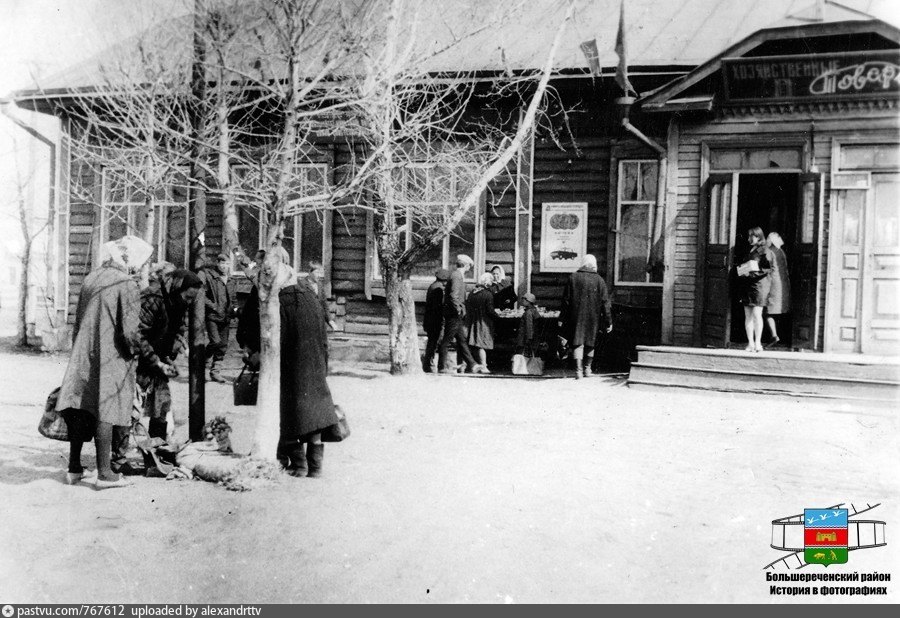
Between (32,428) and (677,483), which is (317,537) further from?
(32,428)

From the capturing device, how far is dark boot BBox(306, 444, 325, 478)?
5.94 m

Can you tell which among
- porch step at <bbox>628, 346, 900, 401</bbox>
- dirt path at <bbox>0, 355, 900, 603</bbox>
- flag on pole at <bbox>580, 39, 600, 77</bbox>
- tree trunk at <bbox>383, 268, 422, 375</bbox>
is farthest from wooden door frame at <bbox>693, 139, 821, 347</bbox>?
tree trunk at <bbox>383, 268, 422, 375</bbox>

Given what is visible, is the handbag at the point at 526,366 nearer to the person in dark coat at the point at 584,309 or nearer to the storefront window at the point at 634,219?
the person in dark coat at the point at 584,309

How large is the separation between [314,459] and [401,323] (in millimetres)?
5308

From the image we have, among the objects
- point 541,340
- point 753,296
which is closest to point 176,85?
point 541,340

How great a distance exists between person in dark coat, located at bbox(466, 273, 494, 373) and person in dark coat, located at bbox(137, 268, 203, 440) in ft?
19.2

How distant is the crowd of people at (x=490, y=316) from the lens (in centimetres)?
1089

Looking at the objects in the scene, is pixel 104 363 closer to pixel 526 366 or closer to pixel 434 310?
pixel 434 310

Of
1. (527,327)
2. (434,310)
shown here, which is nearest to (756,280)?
(527,327)

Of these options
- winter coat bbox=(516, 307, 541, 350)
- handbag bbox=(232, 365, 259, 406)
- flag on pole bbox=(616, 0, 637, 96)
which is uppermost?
flag on pole bbox=(616, 0, 637, 96)

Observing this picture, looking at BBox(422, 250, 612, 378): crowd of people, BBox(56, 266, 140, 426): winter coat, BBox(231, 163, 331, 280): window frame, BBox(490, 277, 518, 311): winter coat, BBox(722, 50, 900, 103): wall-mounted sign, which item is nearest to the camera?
BBox(56, 266, 140, 426): winter coat

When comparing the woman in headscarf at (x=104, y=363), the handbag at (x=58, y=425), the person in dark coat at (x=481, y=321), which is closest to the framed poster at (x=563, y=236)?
the person in dark coat at (x=481, y=321)

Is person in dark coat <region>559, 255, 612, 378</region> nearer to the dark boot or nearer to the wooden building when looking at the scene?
the wooden building

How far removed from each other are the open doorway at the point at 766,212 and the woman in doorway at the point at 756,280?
2285 mm
